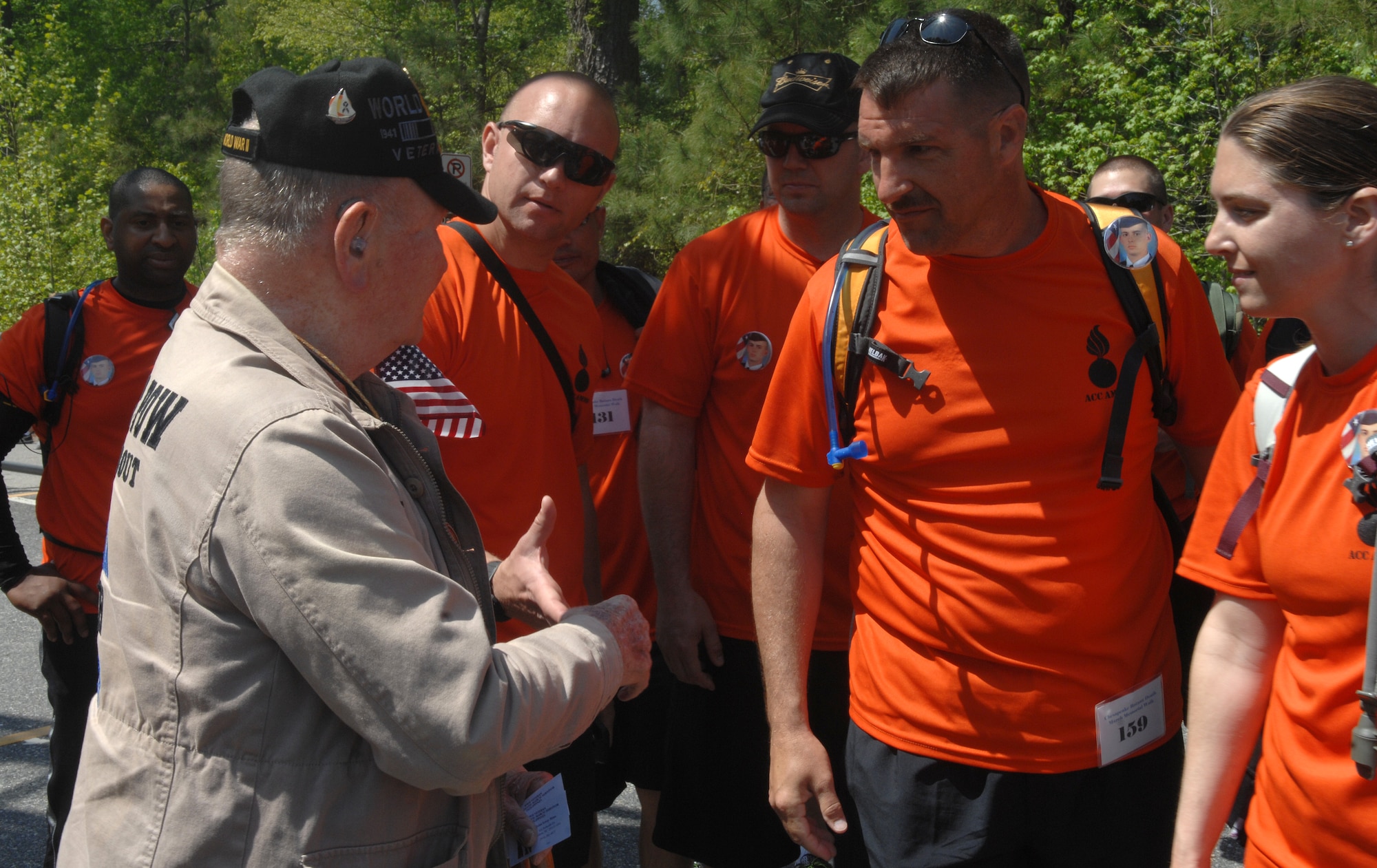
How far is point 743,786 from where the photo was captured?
321cm

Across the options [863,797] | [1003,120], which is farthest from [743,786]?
[1003,120]

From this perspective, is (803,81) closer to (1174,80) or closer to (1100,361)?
(1100,361)

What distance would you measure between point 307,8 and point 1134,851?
2519cm

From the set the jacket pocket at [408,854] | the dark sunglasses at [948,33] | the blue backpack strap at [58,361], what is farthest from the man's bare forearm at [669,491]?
the blue backpack strap at [58,361]

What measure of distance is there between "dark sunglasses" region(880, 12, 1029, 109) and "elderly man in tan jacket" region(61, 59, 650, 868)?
1.10 meters

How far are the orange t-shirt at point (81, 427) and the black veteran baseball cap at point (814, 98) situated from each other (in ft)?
7.74

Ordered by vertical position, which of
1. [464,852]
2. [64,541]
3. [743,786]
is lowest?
[743,786]

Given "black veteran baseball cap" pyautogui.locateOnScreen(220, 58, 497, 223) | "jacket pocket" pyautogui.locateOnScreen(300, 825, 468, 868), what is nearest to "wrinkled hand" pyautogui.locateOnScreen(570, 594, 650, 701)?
"jacket pocket" pyautogui.locateOnScreen(300, 825, 468, 868)

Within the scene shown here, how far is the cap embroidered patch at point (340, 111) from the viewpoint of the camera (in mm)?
1568

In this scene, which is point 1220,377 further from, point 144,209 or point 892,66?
point 144,209

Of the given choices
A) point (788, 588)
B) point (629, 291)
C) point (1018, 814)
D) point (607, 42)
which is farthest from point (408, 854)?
point (607, 42)

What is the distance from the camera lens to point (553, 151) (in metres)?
3.13

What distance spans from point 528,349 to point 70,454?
203cm

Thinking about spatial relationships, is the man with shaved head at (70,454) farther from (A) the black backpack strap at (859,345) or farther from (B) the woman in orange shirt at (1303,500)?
(B) the woman in orange shirt at (1303,500)
